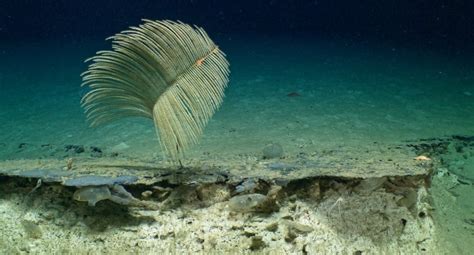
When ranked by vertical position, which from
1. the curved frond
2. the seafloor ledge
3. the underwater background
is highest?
the curved frond

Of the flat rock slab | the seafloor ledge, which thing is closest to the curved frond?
the flat rock slab

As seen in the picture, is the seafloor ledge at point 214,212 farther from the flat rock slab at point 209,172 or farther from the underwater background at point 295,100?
the underwater background at point 295,100

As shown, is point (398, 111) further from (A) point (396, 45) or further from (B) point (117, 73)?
(A) point (396, 45)

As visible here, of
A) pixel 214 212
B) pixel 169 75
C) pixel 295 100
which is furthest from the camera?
pixel 295 100

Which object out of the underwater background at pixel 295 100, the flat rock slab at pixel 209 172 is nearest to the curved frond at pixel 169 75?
the flat rock slab at pixel 209 172

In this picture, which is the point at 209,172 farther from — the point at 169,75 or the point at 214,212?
the point at 169,75

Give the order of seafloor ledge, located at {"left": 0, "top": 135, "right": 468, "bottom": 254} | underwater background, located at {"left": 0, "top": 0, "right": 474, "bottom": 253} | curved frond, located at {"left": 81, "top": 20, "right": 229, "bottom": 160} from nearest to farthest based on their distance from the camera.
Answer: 1. seafloor ledge, located at {"left": 0, "top": 135, "right": 468, "bottom": 254}
2. curved frond, located at {"left": 81, "top": 20, "right": 229, "bottom": 160}
3. underwater background, located at {"left": 0, "top": 0, "right": 474, "bottom": 253}

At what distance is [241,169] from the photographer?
2.80 meters

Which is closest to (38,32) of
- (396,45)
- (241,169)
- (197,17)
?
(197,17)

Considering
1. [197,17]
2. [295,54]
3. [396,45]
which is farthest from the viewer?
Result: [197,17]

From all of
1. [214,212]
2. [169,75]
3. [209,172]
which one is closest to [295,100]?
[209,172]

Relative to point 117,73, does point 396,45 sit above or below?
below

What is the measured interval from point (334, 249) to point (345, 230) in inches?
5.6

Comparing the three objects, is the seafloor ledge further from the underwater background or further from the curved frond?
the underwater background
